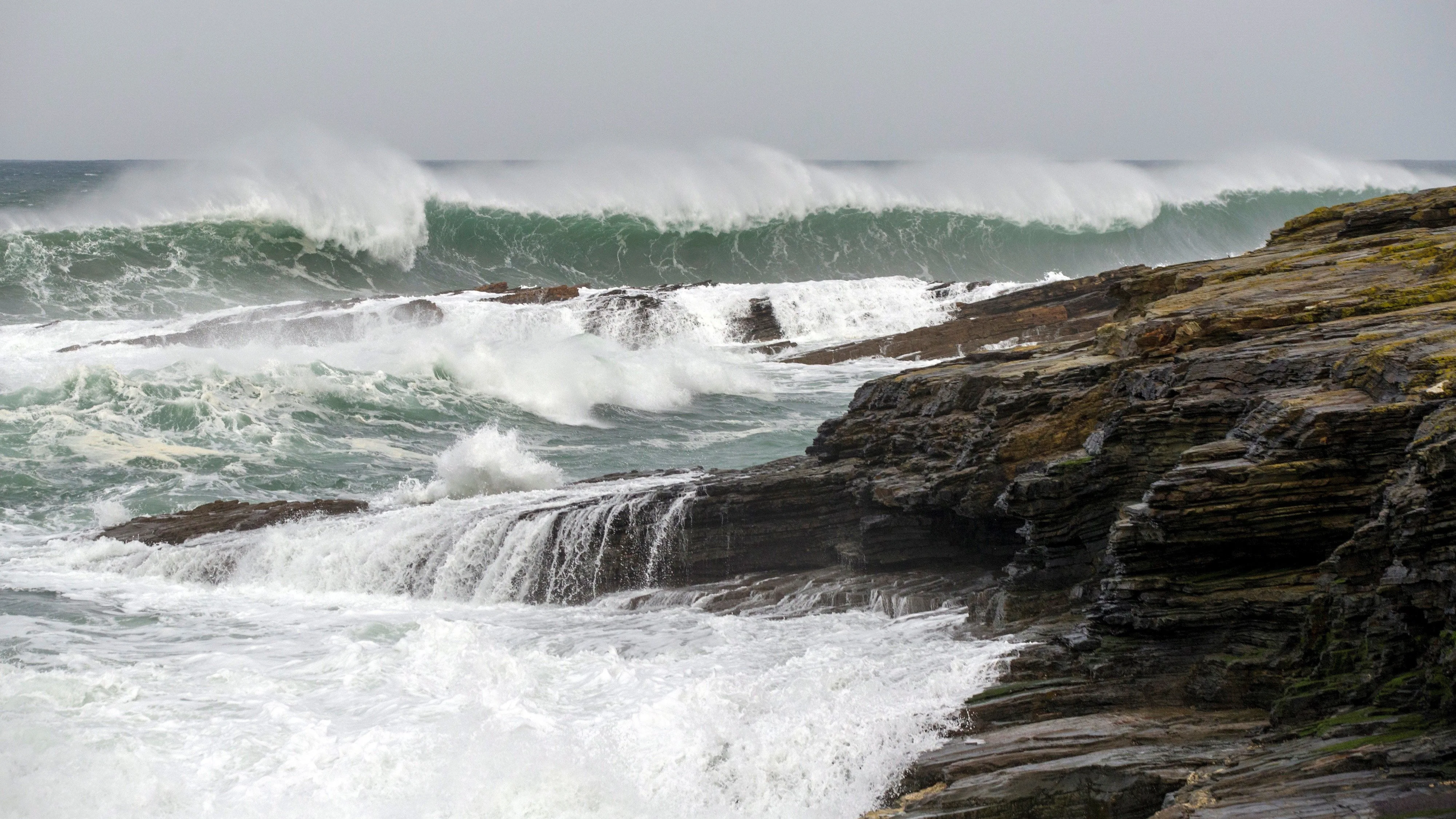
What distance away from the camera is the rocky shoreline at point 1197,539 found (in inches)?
216

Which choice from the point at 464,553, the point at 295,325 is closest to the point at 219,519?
the point at 464,553

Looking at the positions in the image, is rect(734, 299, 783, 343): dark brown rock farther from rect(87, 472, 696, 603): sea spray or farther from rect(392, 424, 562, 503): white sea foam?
rect(87, 472, 696, 603): sea spray

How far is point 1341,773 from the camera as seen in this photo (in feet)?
16.6

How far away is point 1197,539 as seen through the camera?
6949 mm

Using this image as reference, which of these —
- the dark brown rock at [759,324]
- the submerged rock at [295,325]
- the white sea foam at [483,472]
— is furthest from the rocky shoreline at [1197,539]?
the dark brown rock at [759,324]

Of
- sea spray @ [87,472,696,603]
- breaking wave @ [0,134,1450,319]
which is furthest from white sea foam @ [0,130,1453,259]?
Result: sea spray @ [87,472,696,603]

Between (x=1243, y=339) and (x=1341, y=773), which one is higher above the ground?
(x=1243, y=339)

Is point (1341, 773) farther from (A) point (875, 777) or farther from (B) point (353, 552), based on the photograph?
(B) point (353, 552)

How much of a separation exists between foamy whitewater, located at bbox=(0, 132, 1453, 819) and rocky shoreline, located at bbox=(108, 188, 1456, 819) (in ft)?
2.36

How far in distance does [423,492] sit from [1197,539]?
1091 cm

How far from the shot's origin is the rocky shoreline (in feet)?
18.0

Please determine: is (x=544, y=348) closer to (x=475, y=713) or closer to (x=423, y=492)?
(x=423, y=492)

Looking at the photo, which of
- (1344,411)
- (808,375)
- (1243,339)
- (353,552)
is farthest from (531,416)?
(1344,411)

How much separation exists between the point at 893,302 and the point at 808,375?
5.22m
